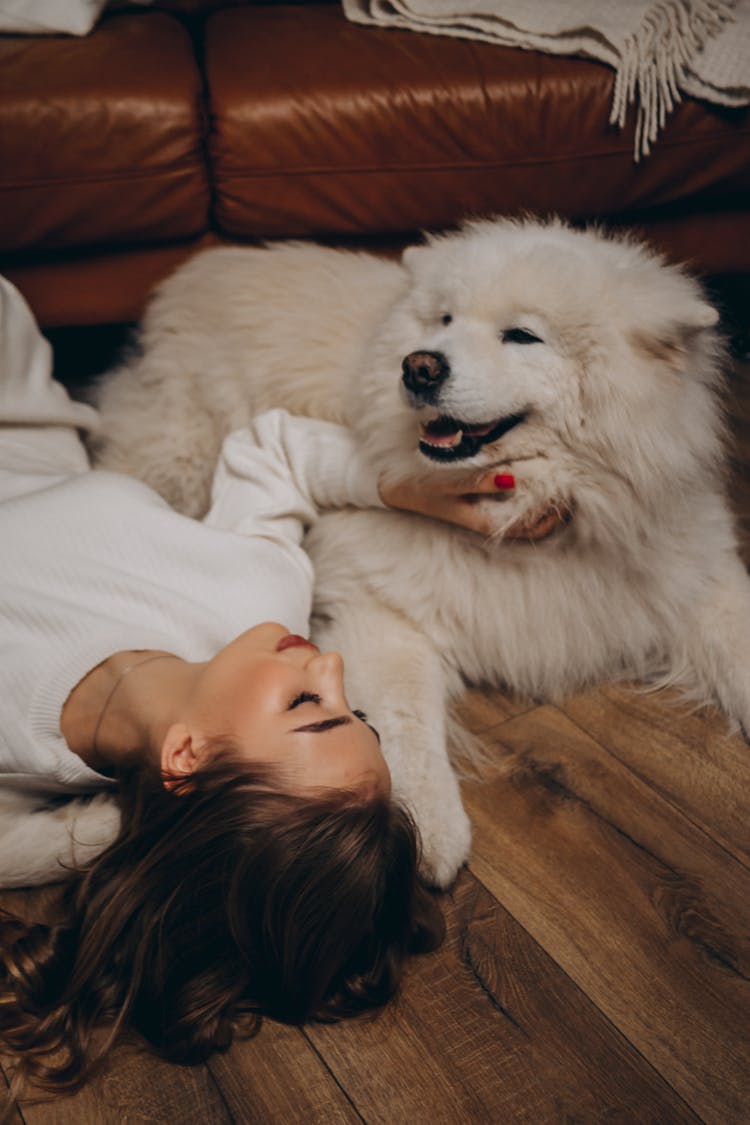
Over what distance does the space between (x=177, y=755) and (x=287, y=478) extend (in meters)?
0.69

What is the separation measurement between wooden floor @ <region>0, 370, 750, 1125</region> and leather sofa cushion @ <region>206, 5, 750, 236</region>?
1352 mm

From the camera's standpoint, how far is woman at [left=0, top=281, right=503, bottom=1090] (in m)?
0.94

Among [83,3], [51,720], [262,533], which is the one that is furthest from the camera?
[83,3]

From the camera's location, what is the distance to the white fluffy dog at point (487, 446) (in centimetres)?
124

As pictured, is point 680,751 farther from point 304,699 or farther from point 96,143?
point 96,143

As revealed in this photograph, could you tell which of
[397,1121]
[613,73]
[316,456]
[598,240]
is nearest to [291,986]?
[397,1121]

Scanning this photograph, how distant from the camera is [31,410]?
166cm

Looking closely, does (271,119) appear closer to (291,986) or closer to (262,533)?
(262,533)

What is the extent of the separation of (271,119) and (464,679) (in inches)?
51.8

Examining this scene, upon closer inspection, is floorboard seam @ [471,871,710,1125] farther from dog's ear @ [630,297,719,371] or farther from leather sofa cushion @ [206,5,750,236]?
leather sofa cushion @ [206,5,750,236]

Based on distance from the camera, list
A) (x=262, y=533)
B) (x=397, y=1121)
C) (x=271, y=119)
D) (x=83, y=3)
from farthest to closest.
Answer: (x=83, y=3) → (x=271, y=119) → (x=262, y=533) → (x=397, y=1121)

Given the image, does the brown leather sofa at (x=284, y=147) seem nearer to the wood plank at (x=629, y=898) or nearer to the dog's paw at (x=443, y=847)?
the wood plank at (x=629, y=898)

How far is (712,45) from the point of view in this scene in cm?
190

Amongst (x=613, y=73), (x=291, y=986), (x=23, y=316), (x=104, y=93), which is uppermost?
(x=613, y=73)
